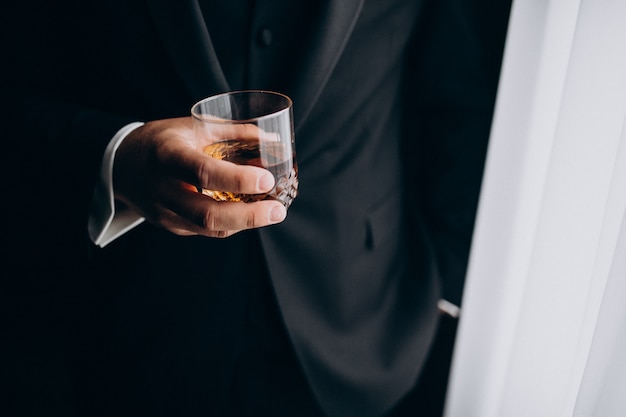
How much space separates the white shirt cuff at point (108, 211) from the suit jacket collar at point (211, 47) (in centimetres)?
16

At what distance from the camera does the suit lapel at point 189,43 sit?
866 millimetres

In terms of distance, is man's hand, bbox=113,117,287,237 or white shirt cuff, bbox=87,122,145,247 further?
white shirt cuff, bbox=87,122,145,247

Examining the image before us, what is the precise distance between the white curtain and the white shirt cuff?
29.7 inches

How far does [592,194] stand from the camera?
0.71 metres

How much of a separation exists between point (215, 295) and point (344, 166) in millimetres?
458

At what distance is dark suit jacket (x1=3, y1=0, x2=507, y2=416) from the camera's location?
0.96 metres

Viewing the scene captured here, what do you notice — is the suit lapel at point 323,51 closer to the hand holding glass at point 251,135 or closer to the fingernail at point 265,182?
the hand holding glass at point 251,135

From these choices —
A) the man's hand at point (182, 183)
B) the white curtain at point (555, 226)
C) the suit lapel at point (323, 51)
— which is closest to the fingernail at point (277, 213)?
the man's hand at point (182, 183)

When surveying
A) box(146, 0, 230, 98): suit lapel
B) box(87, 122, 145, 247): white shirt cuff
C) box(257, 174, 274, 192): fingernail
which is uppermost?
box(146, 0, 230, 98): suit lapel

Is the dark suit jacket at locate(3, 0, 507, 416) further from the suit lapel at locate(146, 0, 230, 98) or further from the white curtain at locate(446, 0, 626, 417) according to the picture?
the white curtain at locate(446, 0, 626, 417)

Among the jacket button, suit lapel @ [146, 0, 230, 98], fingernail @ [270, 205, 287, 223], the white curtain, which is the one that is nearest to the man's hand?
fingernail @ [270, 205, 287, 223]

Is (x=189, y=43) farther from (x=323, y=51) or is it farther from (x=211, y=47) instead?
(x=323, y=51)

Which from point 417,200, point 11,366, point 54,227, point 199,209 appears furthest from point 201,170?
point 11,366

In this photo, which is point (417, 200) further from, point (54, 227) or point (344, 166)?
point (54, 227)
